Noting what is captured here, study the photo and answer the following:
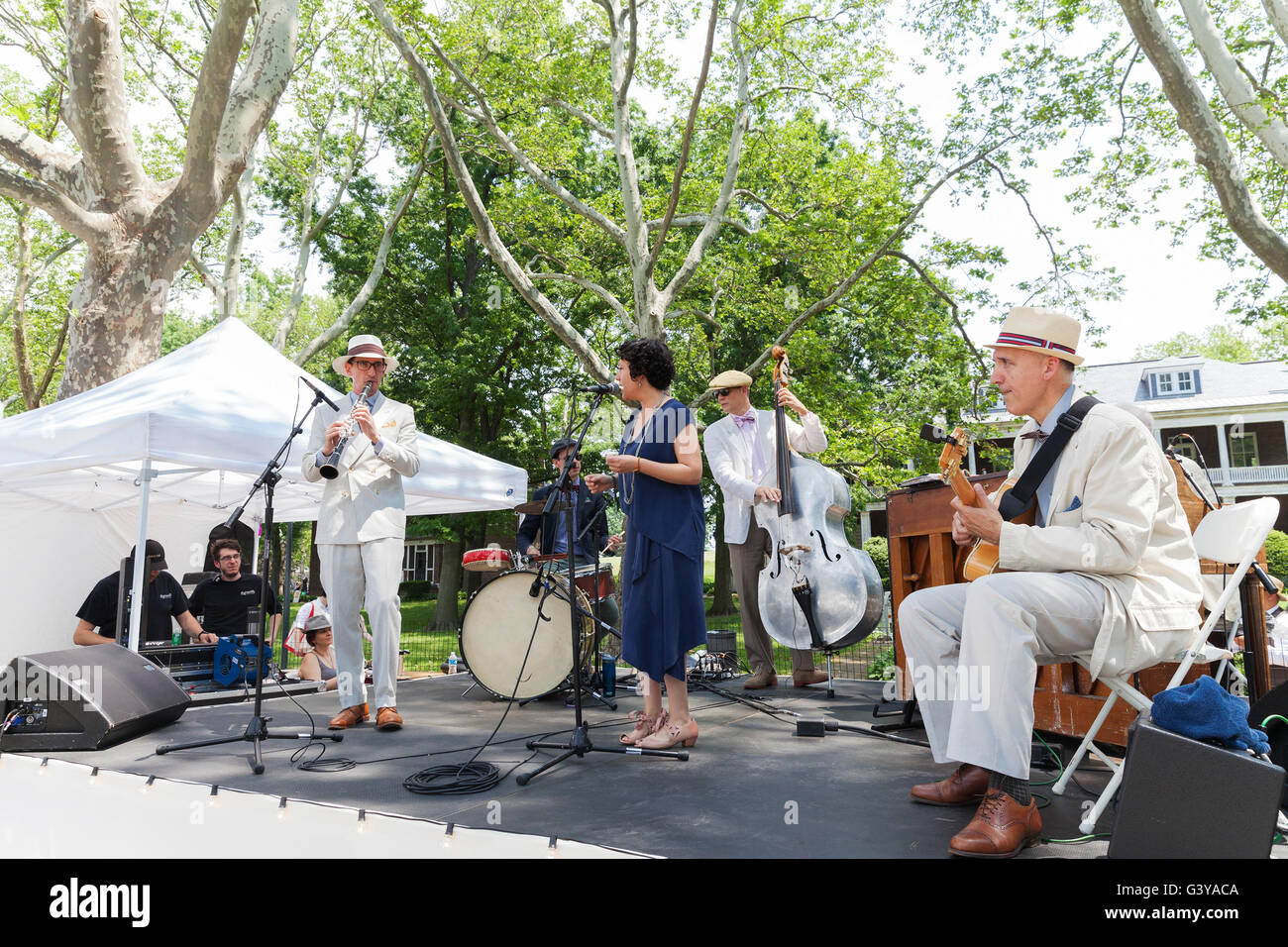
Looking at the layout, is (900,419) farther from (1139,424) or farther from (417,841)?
(417,841)

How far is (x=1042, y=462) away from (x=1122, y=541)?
1.29ft

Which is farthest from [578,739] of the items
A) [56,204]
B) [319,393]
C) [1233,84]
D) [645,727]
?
[1233,84]

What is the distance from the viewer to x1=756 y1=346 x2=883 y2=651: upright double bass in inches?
179

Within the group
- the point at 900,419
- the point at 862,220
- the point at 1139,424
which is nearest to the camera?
the point at 1139,424

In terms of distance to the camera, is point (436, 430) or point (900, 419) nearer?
point (900, 419)

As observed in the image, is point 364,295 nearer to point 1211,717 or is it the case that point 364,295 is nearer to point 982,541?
point 982,541

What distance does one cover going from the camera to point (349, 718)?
14.7ft

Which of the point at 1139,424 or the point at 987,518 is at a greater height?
the point at 1139,424

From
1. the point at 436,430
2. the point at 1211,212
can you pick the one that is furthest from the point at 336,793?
the point at 436,430

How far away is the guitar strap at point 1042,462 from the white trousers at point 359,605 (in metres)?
3.16
